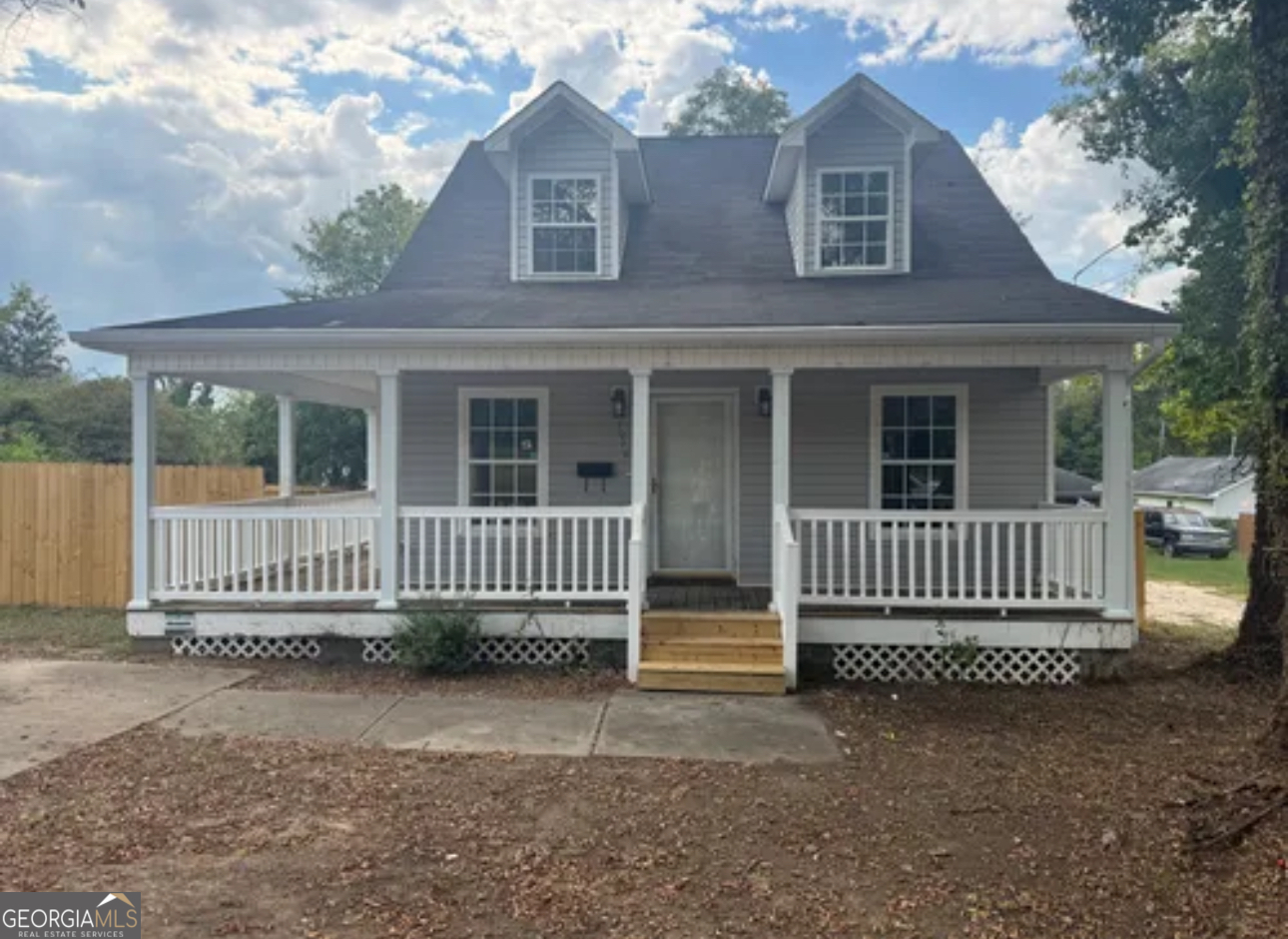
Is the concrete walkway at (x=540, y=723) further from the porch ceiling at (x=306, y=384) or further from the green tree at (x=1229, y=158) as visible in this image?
the porch ceiling at (x=306, y=384)

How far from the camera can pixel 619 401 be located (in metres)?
8.62

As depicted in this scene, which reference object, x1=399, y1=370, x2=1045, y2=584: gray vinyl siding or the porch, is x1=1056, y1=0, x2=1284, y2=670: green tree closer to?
x1=399, y1=370, x2=1045, y2=584: gray vinyl siding

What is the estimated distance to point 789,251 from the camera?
9.52m

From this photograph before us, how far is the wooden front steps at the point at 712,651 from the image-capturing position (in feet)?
21.0

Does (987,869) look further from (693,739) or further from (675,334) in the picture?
(675,334)

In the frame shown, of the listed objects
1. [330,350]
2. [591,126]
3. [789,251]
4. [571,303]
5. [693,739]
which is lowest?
[693,739]

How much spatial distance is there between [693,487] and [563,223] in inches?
142

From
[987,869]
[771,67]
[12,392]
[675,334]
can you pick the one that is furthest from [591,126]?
[12,392]

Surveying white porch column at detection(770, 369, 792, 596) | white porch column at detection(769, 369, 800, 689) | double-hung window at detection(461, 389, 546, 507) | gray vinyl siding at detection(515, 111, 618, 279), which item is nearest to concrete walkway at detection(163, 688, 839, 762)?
white porch column at detection(769, 369, 800, 689)

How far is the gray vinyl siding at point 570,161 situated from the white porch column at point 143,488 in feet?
14.0

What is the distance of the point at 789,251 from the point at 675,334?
141 inches

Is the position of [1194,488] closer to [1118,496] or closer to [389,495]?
[1118,496]

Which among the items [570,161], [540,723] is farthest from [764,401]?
[540,723]

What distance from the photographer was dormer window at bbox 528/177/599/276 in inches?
367
